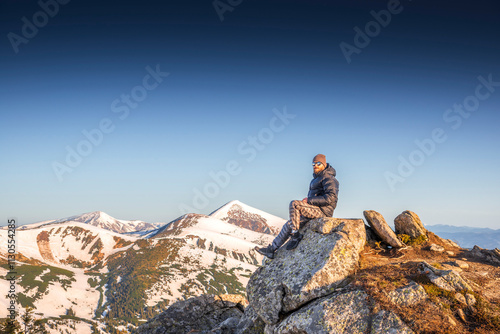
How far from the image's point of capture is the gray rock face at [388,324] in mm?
11069

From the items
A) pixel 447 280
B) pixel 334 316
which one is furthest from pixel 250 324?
pixel 447 280

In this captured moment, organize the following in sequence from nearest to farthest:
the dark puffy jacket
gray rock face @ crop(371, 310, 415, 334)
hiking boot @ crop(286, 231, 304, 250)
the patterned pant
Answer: gray rock face @ crop(371, 310, 415, 334), hiking boot @ crop(286, 231, 304, 250), the patterned pant, the dark puffy jacket

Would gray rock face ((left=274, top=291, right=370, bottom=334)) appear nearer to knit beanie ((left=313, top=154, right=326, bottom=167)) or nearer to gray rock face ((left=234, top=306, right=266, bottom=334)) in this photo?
gray rock face ((left=234, top=306, right=266, bottom=334))

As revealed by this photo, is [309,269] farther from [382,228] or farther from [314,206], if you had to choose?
[382,228]

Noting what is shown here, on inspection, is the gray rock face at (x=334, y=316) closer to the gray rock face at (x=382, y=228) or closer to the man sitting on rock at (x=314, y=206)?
the man sitting on rock at (x=314, y=206)

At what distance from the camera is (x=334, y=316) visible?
40.5 ft

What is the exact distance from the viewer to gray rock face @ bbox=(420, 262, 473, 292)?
12.6 m

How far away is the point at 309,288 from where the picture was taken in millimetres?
13805

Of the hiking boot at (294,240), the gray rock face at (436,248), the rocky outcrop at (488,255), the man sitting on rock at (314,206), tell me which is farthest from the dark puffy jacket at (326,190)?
the rocky outcrop at (488,255)

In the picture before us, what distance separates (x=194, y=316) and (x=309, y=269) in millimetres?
12159

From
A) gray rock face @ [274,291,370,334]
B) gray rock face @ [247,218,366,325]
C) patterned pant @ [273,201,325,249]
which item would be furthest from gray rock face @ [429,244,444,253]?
gray rock face @ [274,291,370,334]

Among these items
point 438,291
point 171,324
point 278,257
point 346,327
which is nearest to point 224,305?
point 171,324

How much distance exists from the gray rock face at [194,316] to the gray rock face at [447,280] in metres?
11.7

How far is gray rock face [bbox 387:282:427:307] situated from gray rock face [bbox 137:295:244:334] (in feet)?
34.8
